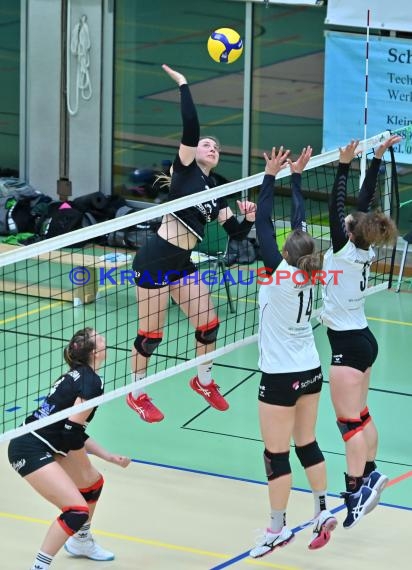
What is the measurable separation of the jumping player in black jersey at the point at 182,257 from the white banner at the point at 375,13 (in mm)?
5938

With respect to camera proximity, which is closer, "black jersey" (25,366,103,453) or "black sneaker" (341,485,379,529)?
"black jersey" (25,366,103,453)

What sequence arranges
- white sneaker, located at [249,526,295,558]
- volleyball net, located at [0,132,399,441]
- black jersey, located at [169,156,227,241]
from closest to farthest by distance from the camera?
white sneaker, located at [249,526,295,558] < black jersey, located at [169,156,227,241] < volleyball net, located at [0,132,399,441]

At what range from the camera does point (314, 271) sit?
768 centimetres

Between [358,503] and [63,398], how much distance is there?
2.11 m

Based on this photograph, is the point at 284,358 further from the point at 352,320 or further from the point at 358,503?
the point at 358,503

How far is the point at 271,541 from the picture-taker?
805 cm

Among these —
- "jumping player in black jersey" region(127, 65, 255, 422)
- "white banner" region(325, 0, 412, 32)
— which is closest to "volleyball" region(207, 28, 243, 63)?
"jumping player in black jersey" region(127, 65, 255, 422)

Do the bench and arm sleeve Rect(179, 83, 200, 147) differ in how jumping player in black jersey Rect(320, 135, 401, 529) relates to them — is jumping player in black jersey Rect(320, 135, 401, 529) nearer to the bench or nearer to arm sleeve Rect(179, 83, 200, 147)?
arm sleeve Rect(179, 83, 200, 147)

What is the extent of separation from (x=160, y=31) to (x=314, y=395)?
955 cm

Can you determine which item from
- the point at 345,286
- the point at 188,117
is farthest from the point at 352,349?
the point at 188,117

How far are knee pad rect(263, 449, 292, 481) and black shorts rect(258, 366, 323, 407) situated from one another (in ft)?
1.14

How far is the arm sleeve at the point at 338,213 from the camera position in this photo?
820 centimetres

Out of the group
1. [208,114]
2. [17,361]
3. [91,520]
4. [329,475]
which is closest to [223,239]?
[208,114]

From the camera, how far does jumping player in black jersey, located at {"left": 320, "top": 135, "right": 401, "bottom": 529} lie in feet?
27.2
